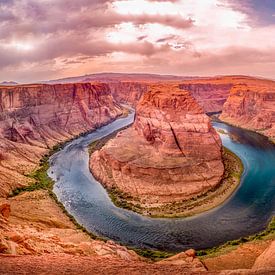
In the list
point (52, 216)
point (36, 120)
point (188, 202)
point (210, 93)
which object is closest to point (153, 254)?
point (52, 216)

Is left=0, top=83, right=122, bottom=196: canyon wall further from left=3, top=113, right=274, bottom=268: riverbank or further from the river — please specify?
left=3, top=113, right=274, bottom=268: riverbank

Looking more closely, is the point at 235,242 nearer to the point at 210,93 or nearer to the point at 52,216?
the point at 52,216

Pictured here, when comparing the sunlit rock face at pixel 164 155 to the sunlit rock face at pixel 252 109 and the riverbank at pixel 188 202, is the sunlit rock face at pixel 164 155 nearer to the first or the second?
the riverbank at pixel 188 202

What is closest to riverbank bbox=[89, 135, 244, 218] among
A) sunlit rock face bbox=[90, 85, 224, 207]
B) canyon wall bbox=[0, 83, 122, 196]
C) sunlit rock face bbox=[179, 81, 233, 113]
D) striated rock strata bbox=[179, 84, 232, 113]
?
sunlit rock face bbox=[90, 85, 224, 207]

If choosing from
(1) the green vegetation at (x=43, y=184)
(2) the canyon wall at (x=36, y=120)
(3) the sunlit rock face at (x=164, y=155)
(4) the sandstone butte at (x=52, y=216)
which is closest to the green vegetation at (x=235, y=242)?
(4) the sandstone butte at (x=52, y=216)

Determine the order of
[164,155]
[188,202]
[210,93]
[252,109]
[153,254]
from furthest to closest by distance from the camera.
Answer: [210,93] → [252,109] → [164,155] → [188,202] → [153,254]
